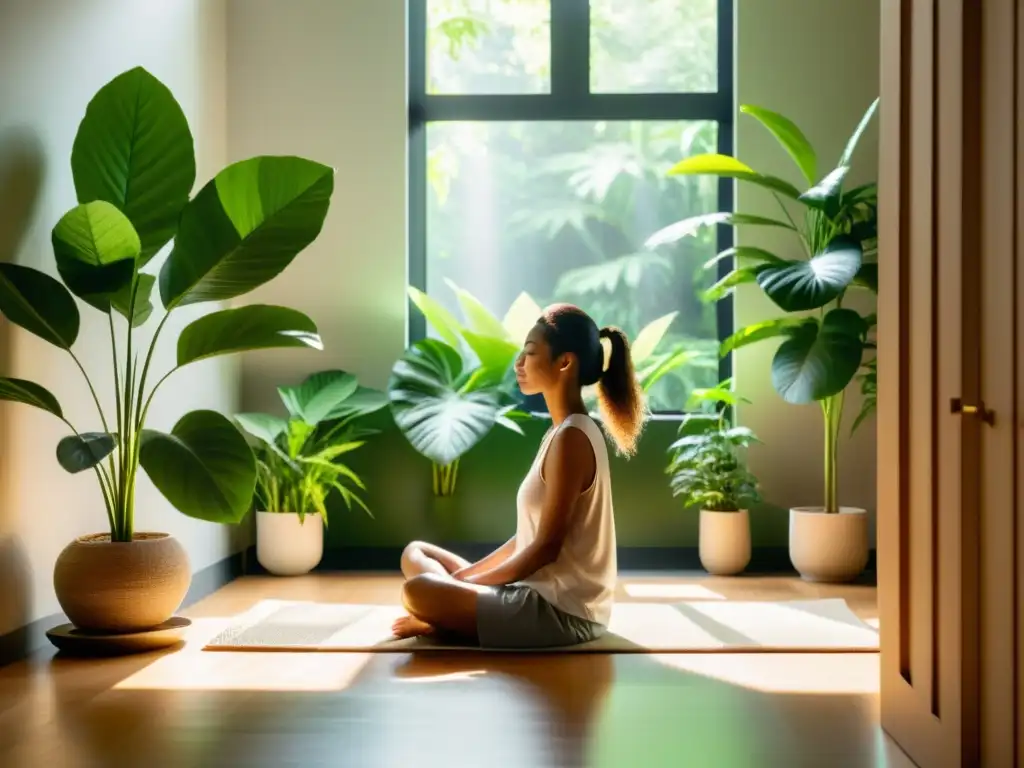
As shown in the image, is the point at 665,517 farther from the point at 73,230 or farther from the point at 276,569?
the point at 73,230

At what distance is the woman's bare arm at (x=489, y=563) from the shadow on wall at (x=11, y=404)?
120 centimetres

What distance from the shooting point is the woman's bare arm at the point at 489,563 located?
371 centimetres

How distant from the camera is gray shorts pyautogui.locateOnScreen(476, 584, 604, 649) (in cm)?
343

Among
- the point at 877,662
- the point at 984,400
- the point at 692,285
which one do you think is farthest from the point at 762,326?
the point at 984,400

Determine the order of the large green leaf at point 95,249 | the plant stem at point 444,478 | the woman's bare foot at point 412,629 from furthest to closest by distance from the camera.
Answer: the plant stem at point 444,478, the woman's bare foot at point 412,629, the large green leaf at point 95,249

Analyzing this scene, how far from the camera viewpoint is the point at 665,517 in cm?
541

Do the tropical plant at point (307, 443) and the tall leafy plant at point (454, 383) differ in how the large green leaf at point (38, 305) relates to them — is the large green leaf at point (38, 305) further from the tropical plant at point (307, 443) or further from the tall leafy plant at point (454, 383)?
the tall leafy plant at point (454, 383)

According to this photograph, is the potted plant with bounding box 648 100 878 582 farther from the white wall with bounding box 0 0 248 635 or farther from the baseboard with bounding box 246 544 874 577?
the white wall with bounding box 0 0 248 635

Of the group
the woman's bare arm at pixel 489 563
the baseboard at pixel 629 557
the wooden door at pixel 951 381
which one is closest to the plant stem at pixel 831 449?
the baseboard at pixel 629 557

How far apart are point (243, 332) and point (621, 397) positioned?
42.3 inches

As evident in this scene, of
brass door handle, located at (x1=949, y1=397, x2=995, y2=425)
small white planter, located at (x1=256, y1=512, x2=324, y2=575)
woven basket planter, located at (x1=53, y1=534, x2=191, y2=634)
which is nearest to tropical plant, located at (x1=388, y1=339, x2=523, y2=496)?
small white planter, located at (x1=256, y1=512, x2=324, y2=575)

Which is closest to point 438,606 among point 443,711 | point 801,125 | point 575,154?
point 443,711

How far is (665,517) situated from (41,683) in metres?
2.93

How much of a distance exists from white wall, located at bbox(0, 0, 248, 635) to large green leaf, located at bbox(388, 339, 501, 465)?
952 mm
